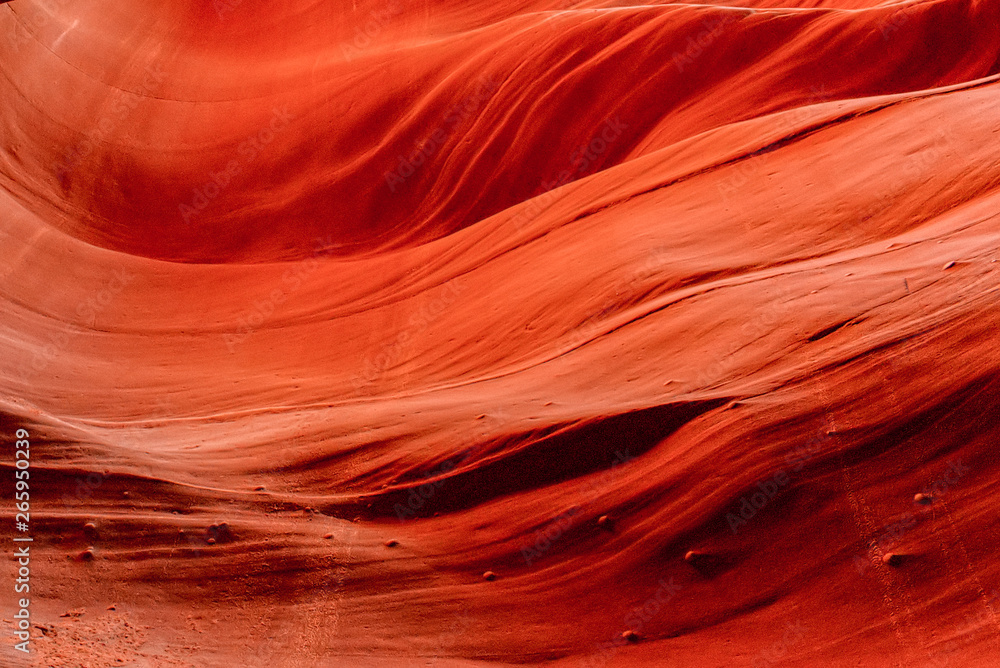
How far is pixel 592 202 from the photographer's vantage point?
5.86 m

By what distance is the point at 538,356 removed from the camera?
14.4ft

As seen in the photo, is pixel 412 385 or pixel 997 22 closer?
pixel 412 385

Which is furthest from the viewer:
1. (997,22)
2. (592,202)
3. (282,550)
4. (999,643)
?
(997,22)

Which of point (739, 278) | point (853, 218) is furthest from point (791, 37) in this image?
point (739, 278)

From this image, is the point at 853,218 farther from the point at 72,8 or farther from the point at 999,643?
the point at 72,8

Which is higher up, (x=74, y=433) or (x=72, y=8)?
(x=72, y=8)

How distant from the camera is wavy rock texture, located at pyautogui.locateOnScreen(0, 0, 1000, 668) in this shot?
2811mm

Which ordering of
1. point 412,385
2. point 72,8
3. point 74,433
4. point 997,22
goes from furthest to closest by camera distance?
point 72,8 → point 997,22 → point 412,385 → point 74,433

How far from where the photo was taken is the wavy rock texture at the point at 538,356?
2811mm

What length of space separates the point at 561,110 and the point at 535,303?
340 centimetres

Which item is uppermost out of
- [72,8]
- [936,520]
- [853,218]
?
[72,8]

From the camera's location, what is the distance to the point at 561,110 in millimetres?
7789

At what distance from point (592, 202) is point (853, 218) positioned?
1853 millimetres

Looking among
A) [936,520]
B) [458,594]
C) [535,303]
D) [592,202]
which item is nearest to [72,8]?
[592,202]
